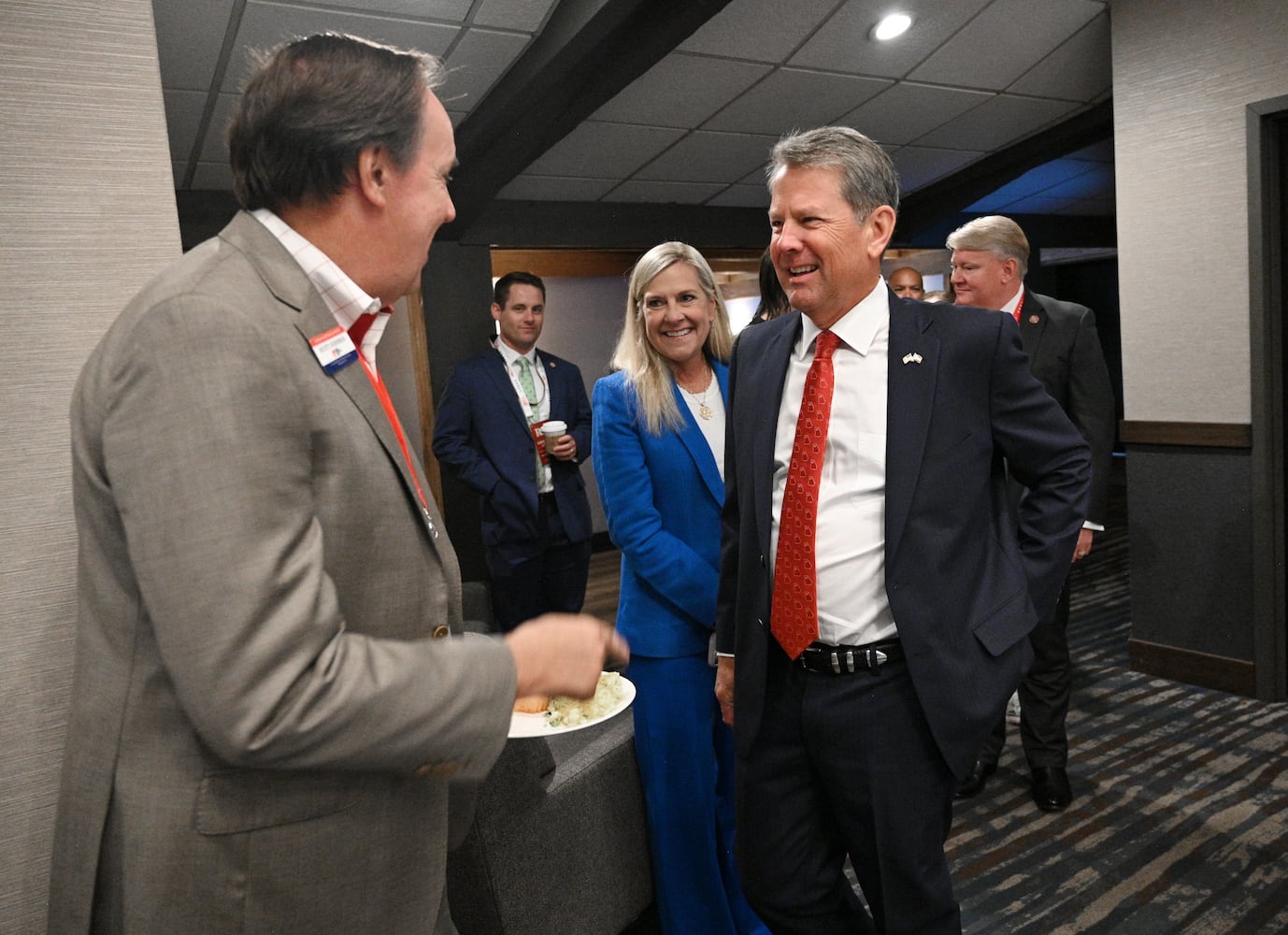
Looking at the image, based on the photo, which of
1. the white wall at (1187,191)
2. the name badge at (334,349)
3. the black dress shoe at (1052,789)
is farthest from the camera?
the white wall at (1187,191)

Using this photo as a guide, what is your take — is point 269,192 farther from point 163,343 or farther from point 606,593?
point 606,593

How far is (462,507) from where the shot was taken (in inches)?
227

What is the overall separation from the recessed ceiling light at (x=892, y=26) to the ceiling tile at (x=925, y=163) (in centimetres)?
160

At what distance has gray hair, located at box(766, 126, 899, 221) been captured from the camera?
157 centimetres

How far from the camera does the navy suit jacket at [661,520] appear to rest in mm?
1933

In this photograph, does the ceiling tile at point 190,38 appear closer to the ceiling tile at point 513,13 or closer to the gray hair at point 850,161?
the ceiling tile at point 513,13

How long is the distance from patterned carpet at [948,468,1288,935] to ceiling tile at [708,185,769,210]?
13.2ft

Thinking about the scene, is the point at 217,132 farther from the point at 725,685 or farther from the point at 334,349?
the point at 334,349

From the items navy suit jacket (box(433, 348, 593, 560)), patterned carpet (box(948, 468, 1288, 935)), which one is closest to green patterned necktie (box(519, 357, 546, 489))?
navy suit jacket (box(433, 348, 593, 560))

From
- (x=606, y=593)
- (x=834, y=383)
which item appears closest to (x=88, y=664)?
Result: (x=834, y=383)

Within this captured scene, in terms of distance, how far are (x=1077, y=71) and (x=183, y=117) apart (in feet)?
15.5

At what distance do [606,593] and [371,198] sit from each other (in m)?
5.61

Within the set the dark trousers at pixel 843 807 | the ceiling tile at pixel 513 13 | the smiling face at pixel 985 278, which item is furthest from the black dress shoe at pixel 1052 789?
the ceiling tile at pixel 513 13

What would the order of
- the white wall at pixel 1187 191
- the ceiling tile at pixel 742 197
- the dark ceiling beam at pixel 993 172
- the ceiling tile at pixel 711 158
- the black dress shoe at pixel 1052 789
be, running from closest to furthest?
the black dress shoe at pixel 1052 789
the white wall at pixel 1187 191
the ceiling tile at pixel 711 158
the dark ceiling beam at pixel 993 172
the ceiling tile at pixel 742 197
